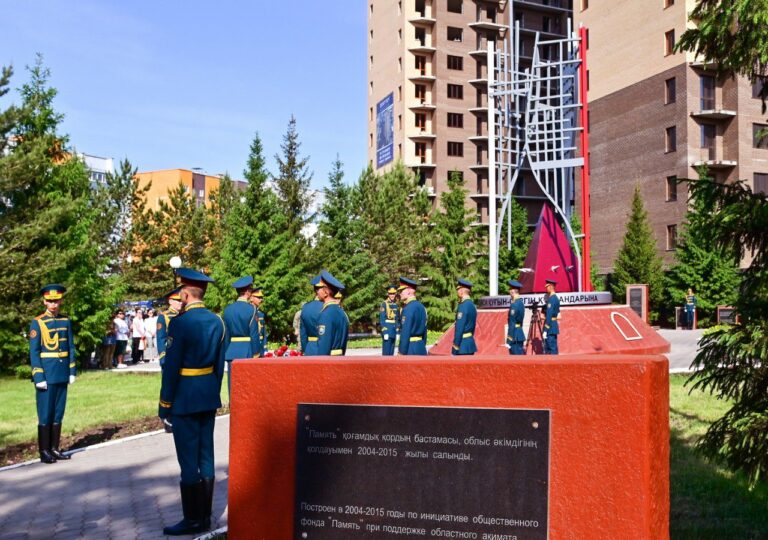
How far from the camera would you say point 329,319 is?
10.2 m

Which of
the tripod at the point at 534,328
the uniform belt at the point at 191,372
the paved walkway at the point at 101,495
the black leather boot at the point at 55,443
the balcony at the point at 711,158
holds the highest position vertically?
the balcony at the point at 711,158

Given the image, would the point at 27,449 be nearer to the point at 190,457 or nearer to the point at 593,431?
the point at 190,457

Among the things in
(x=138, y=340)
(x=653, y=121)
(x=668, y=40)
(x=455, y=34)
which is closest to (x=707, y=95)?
(x=653, y=121)

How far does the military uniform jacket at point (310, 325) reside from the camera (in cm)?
1198

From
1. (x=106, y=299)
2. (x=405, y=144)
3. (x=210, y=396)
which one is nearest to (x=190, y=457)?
(x=210, y=396)

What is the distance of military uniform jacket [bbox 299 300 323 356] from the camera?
12.0m

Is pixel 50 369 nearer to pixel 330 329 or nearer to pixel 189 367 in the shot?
pixel 330 329

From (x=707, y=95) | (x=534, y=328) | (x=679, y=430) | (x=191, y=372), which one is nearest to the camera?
(x=191, y=372)

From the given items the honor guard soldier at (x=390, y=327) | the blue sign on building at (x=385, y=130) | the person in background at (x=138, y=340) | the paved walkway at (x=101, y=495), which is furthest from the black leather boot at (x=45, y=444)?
the blue sign on building at (x=385, y=130)

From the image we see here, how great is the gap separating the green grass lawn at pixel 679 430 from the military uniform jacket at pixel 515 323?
3.52 m

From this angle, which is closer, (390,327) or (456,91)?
(390,327)

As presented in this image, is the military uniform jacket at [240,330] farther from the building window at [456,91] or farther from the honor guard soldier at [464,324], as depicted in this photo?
the building window at [456,91]

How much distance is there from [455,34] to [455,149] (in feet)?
30.7

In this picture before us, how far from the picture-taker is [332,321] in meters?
10.3
